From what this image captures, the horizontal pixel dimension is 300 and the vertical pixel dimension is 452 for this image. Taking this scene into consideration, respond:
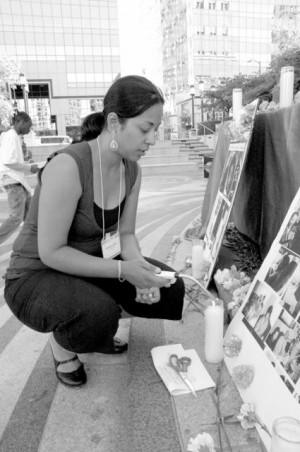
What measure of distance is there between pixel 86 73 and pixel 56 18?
659cm

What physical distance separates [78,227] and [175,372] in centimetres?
73

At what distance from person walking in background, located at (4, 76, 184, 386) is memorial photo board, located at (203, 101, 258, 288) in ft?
2.42

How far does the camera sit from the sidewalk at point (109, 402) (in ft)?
4.24

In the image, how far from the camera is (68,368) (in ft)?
5.28

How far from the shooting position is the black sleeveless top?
1.49 meters

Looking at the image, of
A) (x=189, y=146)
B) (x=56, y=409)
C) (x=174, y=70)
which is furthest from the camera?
(x=174, y=70)

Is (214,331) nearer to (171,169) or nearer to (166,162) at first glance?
(171,169)

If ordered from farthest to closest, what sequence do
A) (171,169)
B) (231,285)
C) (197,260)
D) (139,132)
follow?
(171,169), (197,260), (231,285), (139,132)

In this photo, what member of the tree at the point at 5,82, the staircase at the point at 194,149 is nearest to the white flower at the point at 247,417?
the staircase at the point at 194,149

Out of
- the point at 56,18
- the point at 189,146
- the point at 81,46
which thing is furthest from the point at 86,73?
the point at 189,146

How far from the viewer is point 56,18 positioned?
40.0 m

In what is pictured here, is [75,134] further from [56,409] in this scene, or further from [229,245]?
[229,245]

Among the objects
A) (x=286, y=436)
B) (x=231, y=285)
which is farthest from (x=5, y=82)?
(x=286, y=436)

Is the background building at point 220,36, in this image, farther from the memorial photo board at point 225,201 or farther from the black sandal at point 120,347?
the black sandal at point 120,347
